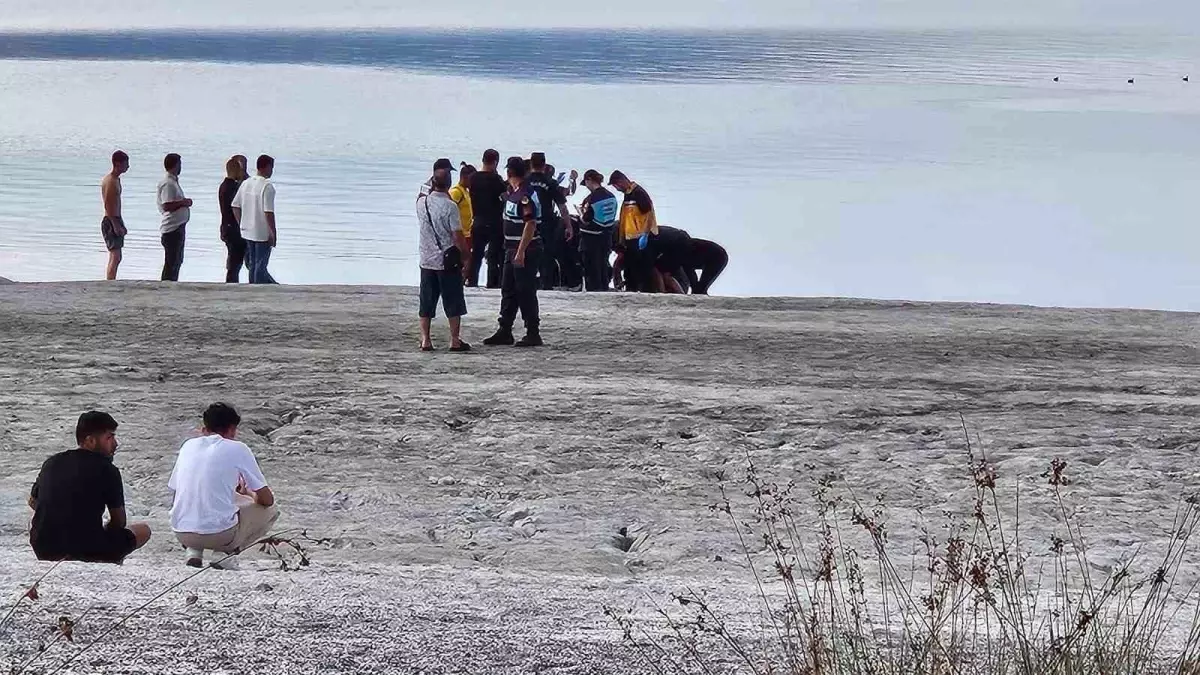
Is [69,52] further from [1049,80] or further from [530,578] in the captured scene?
[530,578]

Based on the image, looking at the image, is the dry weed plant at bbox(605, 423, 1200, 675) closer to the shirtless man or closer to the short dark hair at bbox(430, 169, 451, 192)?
the short dark hair at bbox(430, 169, 451, 192)

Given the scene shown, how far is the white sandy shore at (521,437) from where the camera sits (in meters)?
5.79

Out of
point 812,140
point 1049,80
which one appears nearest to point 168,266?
point 812,140

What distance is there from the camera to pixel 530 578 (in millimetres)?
6699

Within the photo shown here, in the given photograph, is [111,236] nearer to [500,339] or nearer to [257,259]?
[257,259]

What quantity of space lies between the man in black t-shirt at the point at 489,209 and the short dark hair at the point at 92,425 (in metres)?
7.87

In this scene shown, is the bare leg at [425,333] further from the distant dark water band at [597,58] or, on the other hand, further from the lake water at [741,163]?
the distant dark water band at [597,58]

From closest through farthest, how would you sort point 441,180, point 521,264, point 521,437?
point 521,437, point 441,180, point 521,264

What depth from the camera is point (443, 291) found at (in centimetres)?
1197

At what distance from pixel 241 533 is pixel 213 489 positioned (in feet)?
0.94

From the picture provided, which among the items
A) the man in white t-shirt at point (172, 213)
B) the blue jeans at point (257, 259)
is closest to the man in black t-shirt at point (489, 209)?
the blue jeans at point (257, 259)

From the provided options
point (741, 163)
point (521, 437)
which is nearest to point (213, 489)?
point (521, 437)

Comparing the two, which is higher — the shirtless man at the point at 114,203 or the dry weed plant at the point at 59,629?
the shirtless man at the point at 114,203

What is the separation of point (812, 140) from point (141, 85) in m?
55.3
